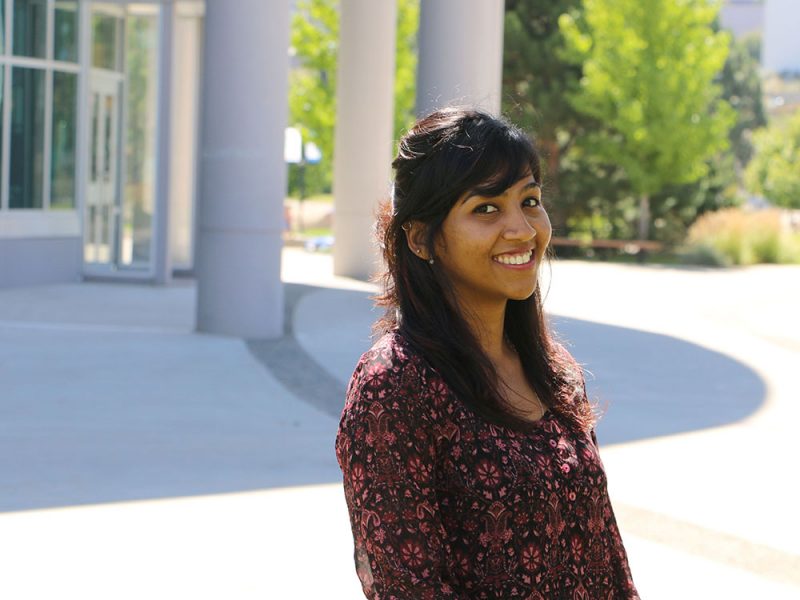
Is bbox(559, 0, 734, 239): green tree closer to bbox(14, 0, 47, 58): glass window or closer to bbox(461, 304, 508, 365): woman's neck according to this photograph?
bbox(14, 0, 47, 58): glass window

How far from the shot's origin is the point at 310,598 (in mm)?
5965

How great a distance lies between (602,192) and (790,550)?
26110 millimetres

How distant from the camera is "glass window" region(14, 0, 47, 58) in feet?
61.9

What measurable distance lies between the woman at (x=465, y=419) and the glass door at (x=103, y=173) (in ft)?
59.7

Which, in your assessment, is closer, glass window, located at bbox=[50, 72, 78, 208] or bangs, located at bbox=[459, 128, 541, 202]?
bangs, located at bbox=[459, 128, 541, 202]

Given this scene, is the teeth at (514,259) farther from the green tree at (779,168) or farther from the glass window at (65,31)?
the green tree at (779,168)

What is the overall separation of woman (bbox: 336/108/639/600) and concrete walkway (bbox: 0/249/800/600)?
142 inches

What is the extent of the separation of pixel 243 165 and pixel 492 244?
10977mm

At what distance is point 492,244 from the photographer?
8.26 ft

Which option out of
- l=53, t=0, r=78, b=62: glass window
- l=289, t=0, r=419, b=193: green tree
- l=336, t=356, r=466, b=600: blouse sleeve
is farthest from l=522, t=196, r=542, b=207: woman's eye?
l=289, t=0, r=419, b=193: green tree

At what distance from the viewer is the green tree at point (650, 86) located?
30.9 metres

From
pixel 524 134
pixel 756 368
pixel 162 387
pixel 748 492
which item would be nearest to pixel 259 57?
pixel 162 387

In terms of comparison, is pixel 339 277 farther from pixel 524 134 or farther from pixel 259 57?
pixel 524 134

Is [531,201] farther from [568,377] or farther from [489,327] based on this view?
[568,377]
